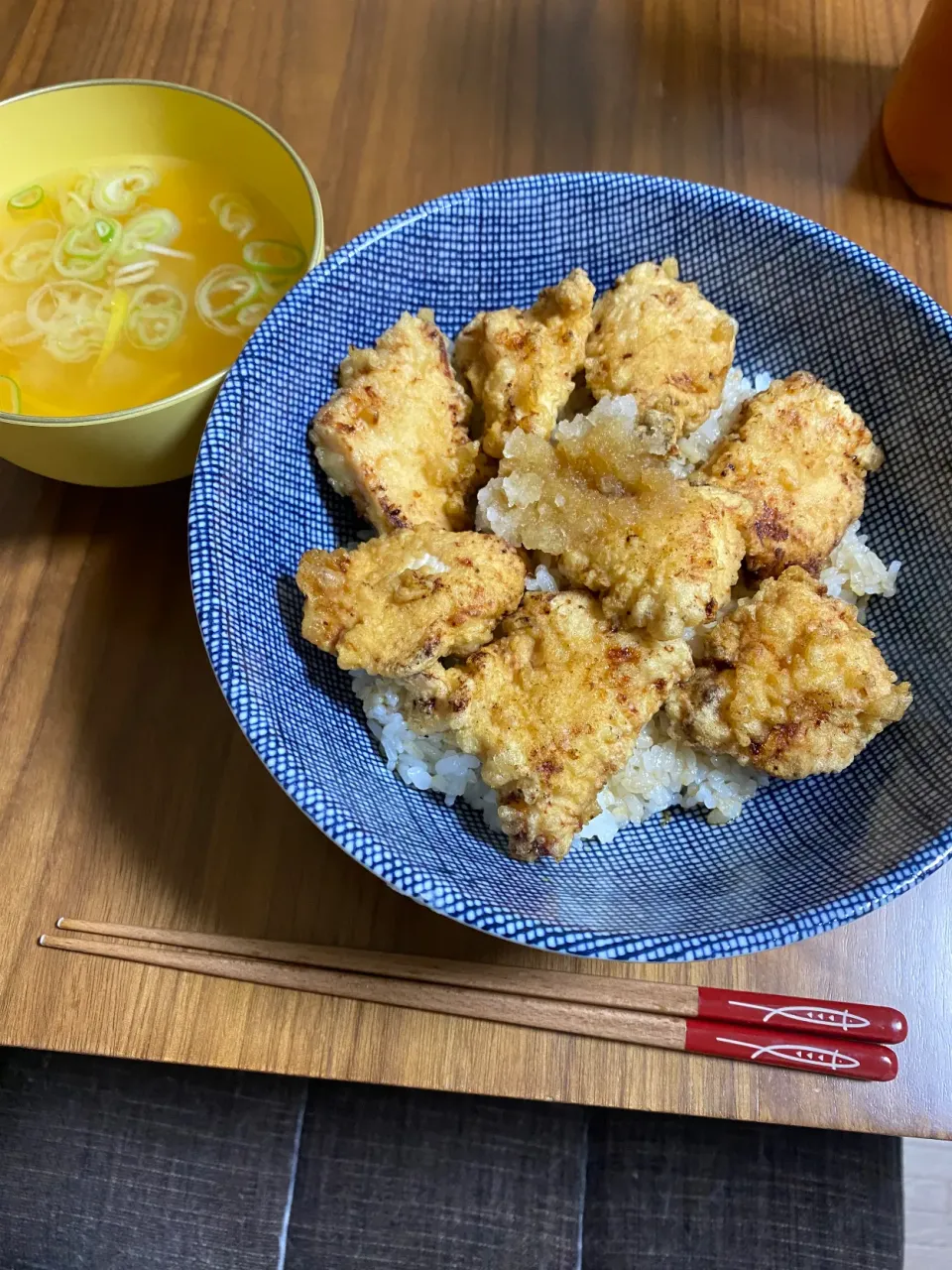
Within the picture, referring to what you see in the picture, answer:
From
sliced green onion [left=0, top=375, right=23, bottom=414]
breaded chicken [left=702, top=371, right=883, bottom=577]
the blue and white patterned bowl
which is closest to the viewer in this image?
the blue and white patterned bowl

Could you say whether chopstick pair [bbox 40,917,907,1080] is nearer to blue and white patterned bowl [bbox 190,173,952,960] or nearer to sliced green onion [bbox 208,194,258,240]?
blue and white patterned bowl [bbox 190,173,952,960]

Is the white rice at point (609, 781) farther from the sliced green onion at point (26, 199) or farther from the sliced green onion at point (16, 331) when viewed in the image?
the sliced green onion at point (26, 199)

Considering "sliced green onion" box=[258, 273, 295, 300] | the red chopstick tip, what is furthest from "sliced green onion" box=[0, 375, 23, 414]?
the red chopstick tip

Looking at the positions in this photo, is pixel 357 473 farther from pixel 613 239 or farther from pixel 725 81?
pixel 725 81

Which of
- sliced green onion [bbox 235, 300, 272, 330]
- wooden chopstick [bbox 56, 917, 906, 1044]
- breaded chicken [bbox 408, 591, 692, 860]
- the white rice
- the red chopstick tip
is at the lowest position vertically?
wooden chopstick [bbox 56, 917, 906, 1044]

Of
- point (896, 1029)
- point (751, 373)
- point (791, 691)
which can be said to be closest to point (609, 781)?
point (791, 691)

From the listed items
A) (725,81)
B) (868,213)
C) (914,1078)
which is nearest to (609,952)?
(914,1078)

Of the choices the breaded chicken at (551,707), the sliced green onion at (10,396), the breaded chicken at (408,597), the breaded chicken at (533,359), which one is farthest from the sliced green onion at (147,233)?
the breaded chicken at (551,707)

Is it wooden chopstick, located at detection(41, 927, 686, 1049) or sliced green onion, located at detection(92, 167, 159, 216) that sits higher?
sliced green onion, located at detection(92, 167, 159, 216)
